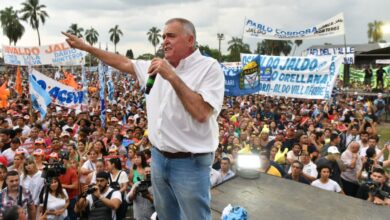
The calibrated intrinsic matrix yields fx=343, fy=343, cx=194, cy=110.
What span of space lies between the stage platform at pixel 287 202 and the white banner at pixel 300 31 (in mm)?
10735

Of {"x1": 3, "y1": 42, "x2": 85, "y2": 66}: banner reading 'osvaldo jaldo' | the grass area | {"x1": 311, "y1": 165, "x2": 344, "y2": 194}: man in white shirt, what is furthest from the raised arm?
the grass area

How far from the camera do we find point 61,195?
4.97 m

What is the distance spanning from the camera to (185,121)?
1.53 metres

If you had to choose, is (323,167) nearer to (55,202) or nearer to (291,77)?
(55,202)

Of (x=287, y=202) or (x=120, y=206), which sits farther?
(x=120, y=206)

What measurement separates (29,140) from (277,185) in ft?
21.6

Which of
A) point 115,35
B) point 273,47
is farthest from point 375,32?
point 115,35

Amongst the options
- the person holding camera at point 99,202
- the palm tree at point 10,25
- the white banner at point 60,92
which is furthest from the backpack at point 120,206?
the palm tree at point 10,25

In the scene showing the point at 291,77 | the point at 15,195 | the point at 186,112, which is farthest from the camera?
the point at 291,77

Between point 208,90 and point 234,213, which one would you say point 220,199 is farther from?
point 208,90

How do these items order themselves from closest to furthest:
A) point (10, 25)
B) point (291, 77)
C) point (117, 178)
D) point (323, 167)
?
point (117, 178) → point (323, 167) → point (291, 77) → point (10, 25)

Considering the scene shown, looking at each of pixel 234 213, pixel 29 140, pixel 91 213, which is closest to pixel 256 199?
pixel 234 213

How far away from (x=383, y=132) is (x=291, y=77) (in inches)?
230

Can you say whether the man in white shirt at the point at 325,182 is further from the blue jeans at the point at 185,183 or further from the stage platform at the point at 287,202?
the blue jeans at the point at 185,183
